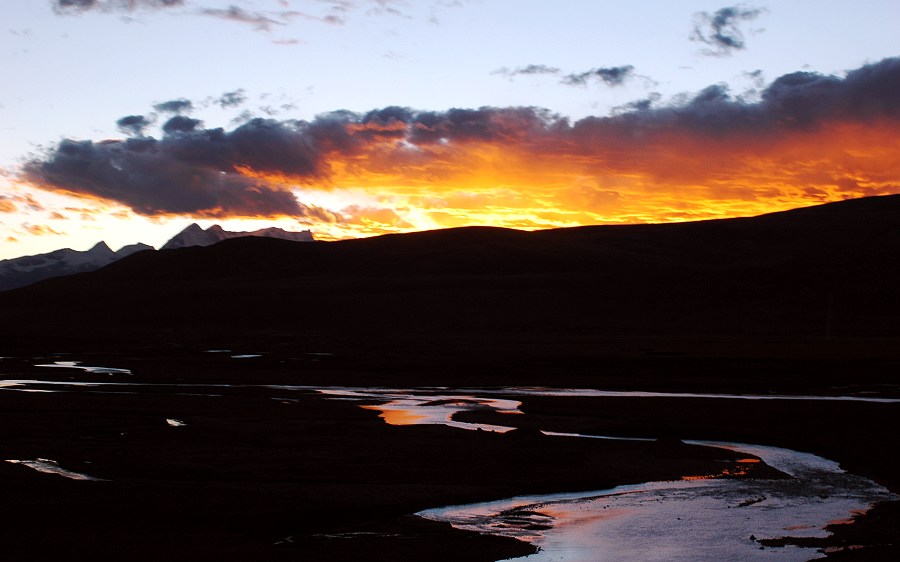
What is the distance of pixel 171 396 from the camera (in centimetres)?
3456

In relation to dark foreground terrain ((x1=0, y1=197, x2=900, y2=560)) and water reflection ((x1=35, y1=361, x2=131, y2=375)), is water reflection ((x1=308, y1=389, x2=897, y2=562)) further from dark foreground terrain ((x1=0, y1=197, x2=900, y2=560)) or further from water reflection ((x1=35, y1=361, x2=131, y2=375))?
water reflection ((x1=35, y1=361, x2=131, y2=375))

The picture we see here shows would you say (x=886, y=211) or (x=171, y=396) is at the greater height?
(x=886, y=211)

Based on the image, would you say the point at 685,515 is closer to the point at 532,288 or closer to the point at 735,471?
the point at 735,471

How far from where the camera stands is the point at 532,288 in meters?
117

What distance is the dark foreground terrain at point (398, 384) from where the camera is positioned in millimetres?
14516

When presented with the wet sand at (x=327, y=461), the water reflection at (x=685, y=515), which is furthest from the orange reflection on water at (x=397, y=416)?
the water reflection at (x=685, y=515)

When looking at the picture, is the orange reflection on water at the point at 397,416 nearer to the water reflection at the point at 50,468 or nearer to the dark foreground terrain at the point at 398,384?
the dark foreground terrain at the point at 398,384

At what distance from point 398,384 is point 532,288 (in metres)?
76.5

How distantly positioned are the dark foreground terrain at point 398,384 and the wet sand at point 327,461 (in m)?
0.08

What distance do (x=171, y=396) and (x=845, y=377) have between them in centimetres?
2776

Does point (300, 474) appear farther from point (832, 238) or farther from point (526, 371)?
point (832, 238)

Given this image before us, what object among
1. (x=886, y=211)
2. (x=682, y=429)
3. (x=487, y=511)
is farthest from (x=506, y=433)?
(x=886, y=211)

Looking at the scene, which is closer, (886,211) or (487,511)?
(487,511)

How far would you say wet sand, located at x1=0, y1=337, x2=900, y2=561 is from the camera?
13.4m
